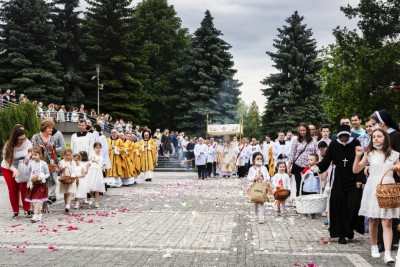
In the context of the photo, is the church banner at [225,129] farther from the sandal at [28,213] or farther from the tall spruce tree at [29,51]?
the sandal at [28,213]

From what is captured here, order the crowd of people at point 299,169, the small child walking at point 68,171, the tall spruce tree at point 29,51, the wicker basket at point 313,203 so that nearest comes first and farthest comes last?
1. the crowd of people at point 299,169
2. the wicker basket at point 313,203
3. the small child walking at point 68,171
4. the tall spruce tree at point 29,51

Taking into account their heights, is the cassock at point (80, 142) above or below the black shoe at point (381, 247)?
above

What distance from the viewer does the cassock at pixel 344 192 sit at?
9094 mm

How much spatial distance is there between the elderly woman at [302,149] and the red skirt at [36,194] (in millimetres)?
5486

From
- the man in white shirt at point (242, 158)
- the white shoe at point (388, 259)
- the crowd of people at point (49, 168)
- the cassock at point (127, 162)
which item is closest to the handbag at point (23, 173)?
the crowd of people at point (49, 168)

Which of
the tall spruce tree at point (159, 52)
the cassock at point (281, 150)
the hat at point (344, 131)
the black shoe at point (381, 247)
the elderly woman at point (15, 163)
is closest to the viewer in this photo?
the black shoe at point (381, 247)

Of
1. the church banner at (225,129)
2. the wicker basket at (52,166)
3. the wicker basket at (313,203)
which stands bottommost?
the wicker basket at (313,203)

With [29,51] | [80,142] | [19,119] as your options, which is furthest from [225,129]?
[80,142]

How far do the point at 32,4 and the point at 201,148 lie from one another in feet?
98.0

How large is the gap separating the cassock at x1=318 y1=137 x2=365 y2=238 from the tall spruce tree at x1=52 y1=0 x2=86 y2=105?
1776 inches

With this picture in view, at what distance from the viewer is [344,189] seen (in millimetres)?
9250

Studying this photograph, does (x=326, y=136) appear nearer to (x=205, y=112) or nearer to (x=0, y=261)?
(x=0, y=261)

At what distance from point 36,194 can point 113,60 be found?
4349 centimetres

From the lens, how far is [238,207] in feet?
47.5
